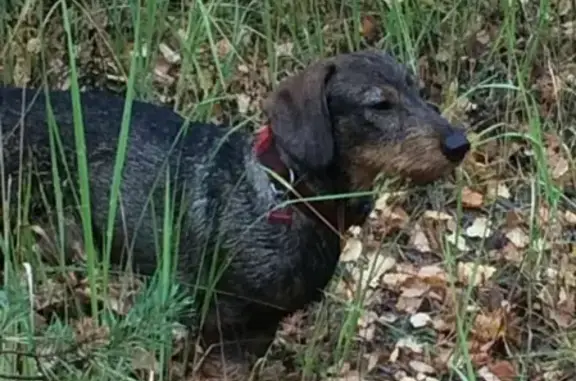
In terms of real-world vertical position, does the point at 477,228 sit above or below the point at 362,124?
below

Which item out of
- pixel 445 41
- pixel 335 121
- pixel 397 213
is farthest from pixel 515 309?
pixel 445 41

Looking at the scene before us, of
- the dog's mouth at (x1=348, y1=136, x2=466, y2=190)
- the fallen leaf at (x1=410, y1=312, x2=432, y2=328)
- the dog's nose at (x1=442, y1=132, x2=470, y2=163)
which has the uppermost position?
the dog's nose at (x1=442, y1=132, x2=470, y2=163)

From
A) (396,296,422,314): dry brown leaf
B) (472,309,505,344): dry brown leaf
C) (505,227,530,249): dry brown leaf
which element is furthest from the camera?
(505,227,530,249): dry brown leaf

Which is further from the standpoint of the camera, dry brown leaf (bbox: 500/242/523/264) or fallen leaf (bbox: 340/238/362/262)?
dry brown leaf (bbox: 500/242/523/264)

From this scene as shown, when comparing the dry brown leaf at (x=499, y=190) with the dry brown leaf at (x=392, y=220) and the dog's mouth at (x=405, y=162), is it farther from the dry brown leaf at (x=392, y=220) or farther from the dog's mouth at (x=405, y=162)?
the dog's mouth at (x=405, y=162)

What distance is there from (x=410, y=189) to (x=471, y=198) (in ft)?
4.62

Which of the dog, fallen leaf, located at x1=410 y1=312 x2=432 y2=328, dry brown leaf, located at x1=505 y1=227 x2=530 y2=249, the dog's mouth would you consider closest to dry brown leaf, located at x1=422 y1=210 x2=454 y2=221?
dry brown leaf, located at x1=505 y1=227 x2=530 y2=249

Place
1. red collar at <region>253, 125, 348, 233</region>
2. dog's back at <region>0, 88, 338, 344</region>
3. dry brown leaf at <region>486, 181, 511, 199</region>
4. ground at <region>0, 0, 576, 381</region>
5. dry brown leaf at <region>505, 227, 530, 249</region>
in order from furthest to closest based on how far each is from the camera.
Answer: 1. dry brown leaf at <region>486, 181, 511, 199</region>
2. dry brown leaf at <region>505, 227, 530, 249</region>
3. ground at <region>0, 0, 576, 381</region>
4. dog's back at <region>0, 88, 338, 344</region>
5. red collar at <region>253, 125, 348, 233</region>

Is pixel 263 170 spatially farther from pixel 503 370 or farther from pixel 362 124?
pixel 503 370

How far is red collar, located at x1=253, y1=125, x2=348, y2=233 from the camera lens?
13.5ft

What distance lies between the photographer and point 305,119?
4.07m

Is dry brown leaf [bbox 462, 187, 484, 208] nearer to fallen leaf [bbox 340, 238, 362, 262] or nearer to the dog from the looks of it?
fallen leaf [bbox 340, 238, 362, 262]

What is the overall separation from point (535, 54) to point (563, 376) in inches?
76.8

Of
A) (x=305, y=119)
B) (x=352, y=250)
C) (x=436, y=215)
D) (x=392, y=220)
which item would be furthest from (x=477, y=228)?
(x=305, y=119)
